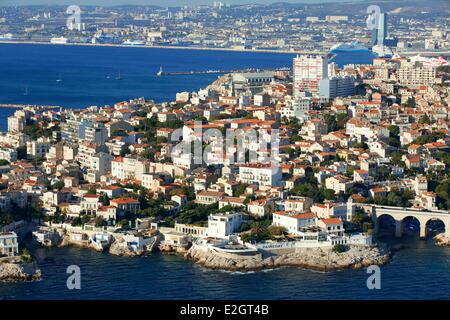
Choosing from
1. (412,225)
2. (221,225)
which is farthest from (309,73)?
(221,225)

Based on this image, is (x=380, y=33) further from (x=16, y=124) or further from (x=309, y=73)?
(x=16, y=124)

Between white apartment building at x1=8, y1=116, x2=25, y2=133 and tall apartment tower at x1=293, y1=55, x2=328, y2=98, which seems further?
tall apartment tower at x1=293, y1=55, x2=328, y2=98

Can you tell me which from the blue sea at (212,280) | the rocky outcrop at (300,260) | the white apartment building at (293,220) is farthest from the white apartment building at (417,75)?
the rocky outcrop at (300,260)

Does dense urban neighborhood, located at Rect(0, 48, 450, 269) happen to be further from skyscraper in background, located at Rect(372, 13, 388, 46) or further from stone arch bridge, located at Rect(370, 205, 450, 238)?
skyscraper in background, located at Rect(372, 13, 388, 46)

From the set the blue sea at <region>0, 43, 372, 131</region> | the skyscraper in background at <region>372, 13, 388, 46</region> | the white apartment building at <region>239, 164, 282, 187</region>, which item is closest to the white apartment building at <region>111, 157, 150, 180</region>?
the white apartment building at <region>239, 164, 282, 187</region>

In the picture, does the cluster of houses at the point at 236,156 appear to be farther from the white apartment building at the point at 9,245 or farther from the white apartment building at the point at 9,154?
the white apartment building at the point at 9,245

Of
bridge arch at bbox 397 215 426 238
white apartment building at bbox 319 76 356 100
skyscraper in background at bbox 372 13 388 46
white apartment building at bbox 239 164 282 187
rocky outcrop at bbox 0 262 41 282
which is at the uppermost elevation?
skyscraper in background at bbox 372 13 388 46
